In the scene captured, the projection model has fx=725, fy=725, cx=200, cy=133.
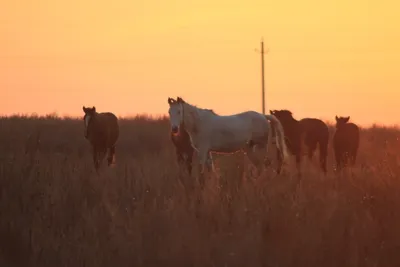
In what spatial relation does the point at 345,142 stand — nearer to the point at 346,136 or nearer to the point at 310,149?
the point at 346,136

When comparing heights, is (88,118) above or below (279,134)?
above

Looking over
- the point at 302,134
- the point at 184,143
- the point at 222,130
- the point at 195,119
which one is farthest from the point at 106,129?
the point at 302,134

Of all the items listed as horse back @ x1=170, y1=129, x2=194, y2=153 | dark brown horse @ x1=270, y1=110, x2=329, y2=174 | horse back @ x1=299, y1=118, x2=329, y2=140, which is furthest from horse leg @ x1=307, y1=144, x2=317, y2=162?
horse back @ x1=170, y1=129, x2=194, y2=153

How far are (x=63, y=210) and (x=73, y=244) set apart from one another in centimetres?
110

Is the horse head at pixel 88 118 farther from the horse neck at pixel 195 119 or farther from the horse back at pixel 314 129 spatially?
the horse back at pixel 314 129

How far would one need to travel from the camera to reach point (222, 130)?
1700cm

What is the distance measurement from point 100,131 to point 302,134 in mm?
5775

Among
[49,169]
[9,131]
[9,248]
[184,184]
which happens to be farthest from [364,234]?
[9,131]

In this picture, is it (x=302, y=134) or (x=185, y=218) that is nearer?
(x=185, y=218)

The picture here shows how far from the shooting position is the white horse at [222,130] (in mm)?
15982

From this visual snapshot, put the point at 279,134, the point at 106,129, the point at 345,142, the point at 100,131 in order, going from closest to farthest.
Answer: the point at 279,134, the point at 345,142, the point at 100,131, the point at 106,129

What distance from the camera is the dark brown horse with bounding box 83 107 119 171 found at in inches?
797

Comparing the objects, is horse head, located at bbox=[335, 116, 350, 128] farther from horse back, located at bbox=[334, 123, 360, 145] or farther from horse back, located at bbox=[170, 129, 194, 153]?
horse back, located at bbox=[170, 129, 194, 153]

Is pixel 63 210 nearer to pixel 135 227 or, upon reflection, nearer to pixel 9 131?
pixel 135 227
